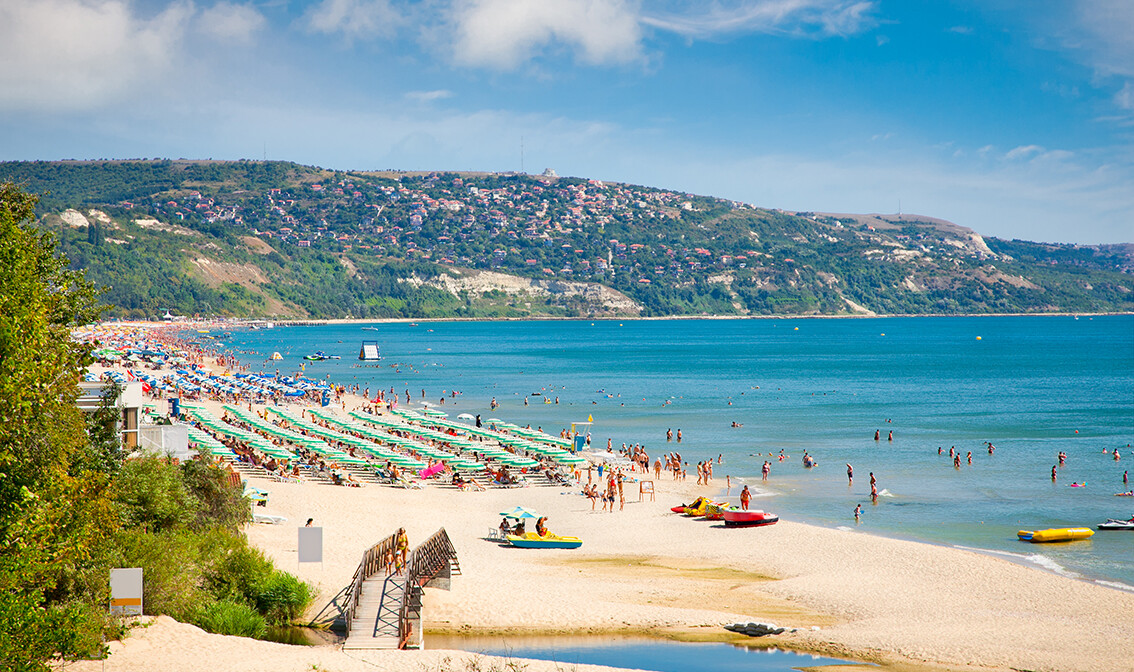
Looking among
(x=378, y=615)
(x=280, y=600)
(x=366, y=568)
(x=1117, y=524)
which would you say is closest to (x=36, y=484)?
(x=280, y=600)

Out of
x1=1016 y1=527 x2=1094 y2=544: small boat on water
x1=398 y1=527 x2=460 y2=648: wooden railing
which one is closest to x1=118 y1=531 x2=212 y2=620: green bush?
x1=398 y1=527 x2=460 y2=648: wooden railing

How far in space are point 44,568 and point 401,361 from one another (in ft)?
325

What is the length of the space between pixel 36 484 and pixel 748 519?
72.4ft

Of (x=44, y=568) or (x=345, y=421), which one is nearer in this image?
(x=44, y=568)

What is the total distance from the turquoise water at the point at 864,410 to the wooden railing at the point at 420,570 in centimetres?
1528

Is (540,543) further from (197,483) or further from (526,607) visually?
(197,483)

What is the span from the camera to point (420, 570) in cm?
1927

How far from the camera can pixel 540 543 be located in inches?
1030

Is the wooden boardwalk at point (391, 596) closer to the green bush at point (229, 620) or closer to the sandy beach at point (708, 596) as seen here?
the sandy beach at point (708, 596)

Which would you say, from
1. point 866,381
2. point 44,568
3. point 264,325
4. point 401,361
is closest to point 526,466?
point 44,568

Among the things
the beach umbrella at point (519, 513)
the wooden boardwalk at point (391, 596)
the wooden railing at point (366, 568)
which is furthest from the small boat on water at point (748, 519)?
the wooden railing at point (366, 568)

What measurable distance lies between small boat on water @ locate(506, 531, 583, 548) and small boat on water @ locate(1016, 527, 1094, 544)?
14.4 m

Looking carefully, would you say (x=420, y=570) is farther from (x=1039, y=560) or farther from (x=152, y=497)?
(x=1039, y=560)

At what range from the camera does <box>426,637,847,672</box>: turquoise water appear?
16.5m
